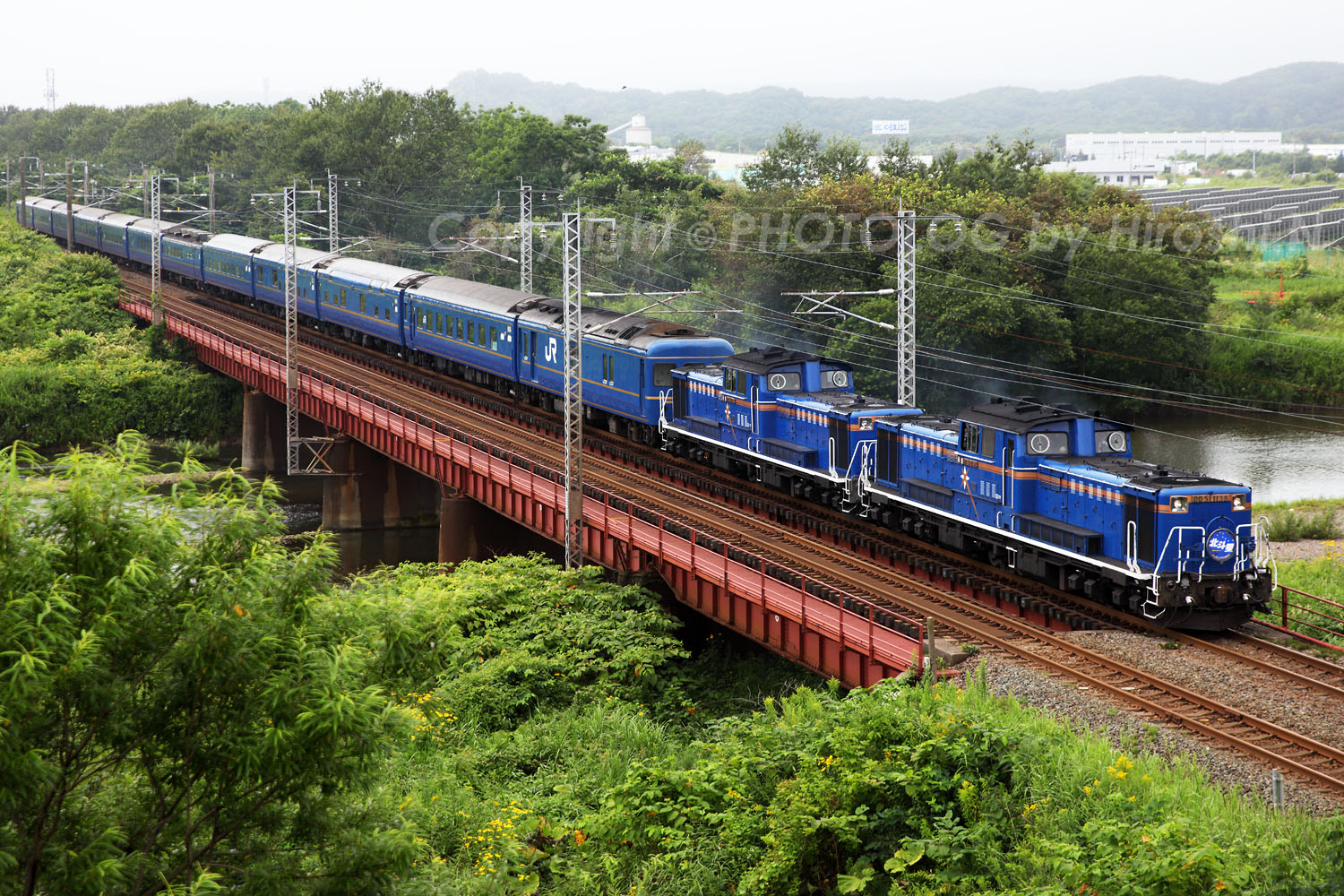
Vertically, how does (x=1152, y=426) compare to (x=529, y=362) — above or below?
below

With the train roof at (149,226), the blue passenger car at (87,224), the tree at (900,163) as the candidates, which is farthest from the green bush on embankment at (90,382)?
the tree at (900,163)

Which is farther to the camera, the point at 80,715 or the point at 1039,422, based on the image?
the point at 1039,422

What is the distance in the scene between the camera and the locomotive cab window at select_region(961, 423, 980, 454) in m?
25.3

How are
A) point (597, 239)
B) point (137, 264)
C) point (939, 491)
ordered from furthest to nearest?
point (137, 264)
point (597, 239)
point (939, 491)

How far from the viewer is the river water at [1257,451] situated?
53156 millimetres

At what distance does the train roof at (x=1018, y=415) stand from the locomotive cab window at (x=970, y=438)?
14 centimetres

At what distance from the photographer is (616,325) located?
132ft

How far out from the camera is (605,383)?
130 ft

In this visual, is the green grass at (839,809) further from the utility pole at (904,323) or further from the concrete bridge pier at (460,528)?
the concrete bridge pier at (460,528)

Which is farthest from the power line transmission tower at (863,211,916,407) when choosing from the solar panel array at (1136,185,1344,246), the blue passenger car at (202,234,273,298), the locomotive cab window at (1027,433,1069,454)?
the solar panel array at (1136,185,1344,246)

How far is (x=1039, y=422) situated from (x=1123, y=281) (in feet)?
146

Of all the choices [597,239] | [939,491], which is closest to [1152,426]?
[597,239]

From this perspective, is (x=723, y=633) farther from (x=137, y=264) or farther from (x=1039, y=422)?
(x=137, y=264)

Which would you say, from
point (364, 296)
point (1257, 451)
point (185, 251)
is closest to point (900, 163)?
point (1257, 451)
